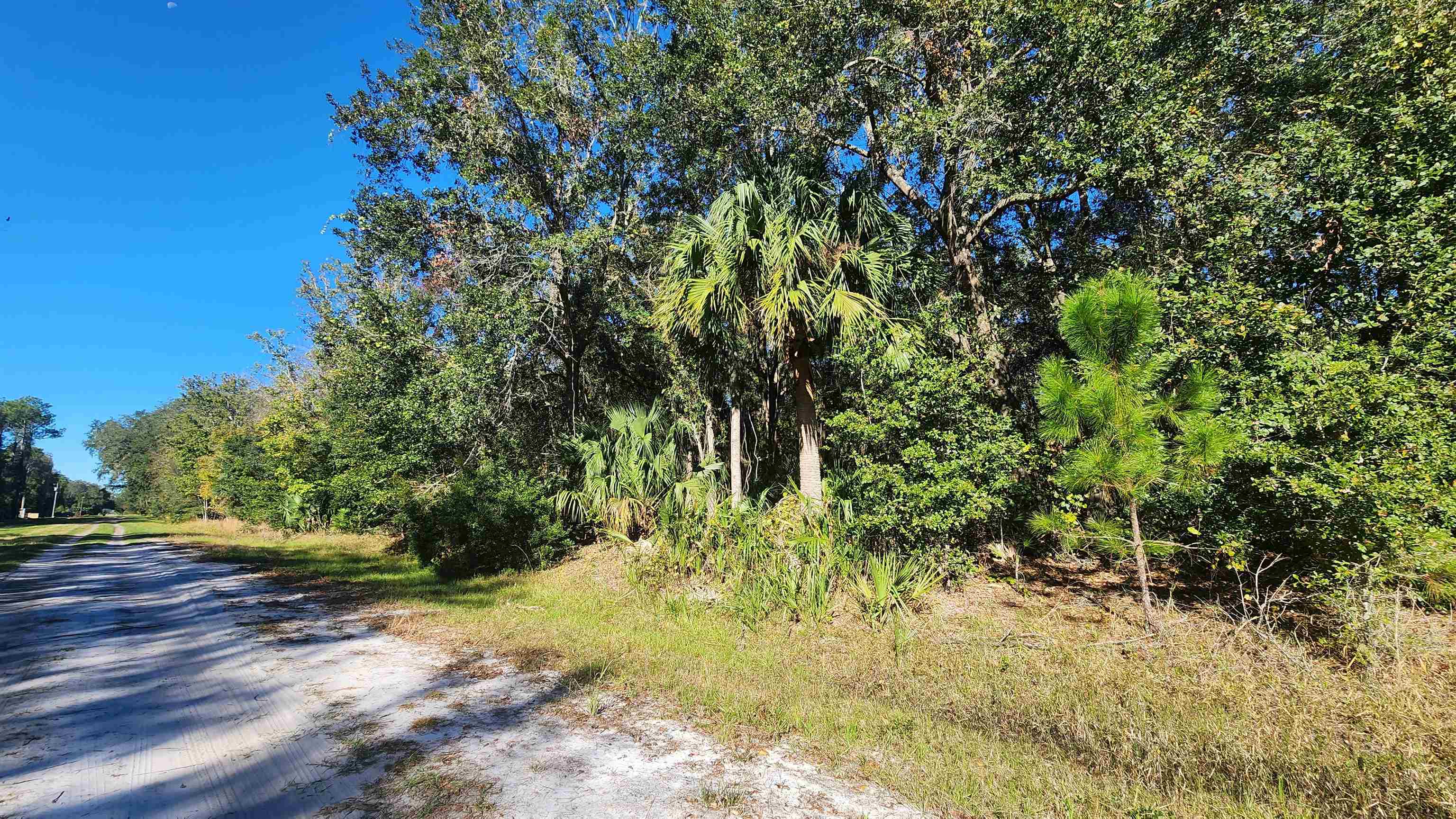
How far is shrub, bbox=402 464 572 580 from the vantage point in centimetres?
979

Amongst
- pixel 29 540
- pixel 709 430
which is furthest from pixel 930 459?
pixel 29 540

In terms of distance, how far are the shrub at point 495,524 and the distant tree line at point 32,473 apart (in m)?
76.9

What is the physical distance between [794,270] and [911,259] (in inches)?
79.9

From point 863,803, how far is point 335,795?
2592 mm

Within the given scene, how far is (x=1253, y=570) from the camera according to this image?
594cm

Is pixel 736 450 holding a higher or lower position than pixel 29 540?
higher

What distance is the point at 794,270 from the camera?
7.77 metres

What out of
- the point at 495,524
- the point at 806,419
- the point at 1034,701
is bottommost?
the point at 1034,701

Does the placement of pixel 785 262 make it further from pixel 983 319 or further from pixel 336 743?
pixel 336 743

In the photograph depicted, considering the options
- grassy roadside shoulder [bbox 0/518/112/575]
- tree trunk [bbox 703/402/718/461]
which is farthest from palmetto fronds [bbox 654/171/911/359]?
grassy roadside shoulder [bbox 0/518/112/575]

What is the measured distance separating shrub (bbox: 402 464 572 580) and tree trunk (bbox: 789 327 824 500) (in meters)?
4.66

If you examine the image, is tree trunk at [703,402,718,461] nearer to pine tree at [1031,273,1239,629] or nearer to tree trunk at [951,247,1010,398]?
tree trunk at [951,247,1010,398]

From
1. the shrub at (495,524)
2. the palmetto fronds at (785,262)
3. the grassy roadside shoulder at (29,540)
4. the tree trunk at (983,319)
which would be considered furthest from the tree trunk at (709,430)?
the grassy roadside shoulder at (29,540)

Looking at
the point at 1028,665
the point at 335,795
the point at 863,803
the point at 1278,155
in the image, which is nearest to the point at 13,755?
the point at 335,795
